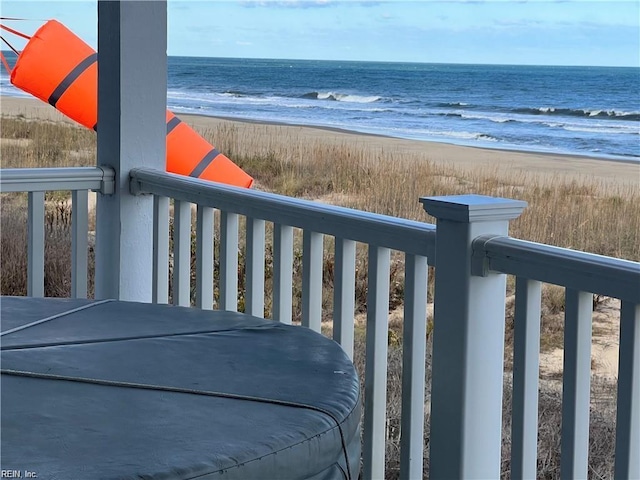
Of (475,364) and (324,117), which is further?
(324,117)

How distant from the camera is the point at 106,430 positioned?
3.53 feet

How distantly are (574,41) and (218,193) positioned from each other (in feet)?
81.5

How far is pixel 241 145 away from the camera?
1460 centimetres

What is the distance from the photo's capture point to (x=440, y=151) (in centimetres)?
1492

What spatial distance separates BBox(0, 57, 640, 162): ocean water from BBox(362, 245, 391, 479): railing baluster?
505 inches

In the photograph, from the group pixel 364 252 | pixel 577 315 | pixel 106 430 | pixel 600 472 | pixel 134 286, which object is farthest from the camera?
pixel 364 252

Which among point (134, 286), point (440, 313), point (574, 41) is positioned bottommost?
point (134, 286)

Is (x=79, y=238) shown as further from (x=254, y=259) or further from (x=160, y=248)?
(x=254, y=259)

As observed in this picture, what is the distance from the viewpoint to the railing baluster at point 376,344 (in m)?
1.92

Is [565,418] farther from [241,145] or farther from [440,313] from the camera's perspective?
[241,145]

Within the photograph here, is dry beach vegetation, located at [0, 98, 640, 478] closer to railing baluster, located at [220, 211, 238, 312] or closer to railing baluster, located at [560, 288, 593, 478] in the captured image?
railing baluster, located at [220, 211, 238, 312]

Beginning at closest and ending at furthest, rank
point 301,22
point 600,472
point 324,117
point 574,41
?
point 600,472 → point 324,117 → point 574,41 → point 301,22

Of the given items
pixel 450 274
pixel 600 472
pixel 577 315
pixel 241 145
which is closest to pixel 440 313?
pixel 450 274

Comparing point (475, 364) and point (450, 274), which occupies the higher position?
point (450, 274)
